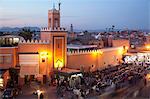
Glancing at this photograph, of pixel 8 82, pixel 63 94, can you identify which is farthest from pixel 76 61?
pixel 63 94

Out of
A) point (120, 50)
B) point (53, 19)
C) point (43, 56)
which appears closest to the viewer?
point (43, 56)

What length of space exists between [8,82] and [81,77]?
3.80ft

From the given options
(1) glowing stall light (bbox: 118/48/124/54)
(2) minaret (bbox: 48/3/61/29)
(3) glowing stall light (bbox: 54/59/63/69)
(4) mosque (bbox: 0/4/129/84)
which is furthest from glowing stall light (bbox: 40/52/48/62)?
(1) glowing stall light (bbox: 118/48/124/54)

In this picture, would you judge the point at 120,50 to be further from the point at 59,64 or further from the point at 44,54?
the point at 44,54

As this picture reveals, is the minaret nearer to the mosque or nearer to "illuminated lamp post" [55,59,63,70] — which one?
the mosque

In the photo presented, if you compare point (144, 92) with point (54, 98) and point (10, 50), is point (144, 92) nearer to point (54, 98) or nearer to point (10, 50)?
point (54, 98)

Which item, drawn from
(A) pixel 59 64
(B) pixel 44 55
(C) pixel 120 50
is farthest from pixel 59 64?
(C) pixel 120 50

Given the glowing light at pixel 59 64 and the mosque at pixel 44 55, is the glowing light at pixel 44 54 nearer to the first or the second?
the mosque at pixel 44 55

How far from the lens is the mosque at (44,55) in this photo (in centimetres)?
520

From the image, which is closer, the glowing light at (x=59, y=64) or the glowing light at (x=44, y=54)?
the glowing light at (x=44, y=54)

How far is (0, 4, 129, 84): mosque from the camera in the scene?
5.20m

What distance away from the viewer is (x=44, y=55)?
5551 millimetres

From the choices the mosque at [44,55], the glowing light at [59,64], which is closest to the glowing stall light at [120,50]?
the mosque at [44,55]

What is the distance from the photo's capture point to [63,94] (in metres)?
3.85
